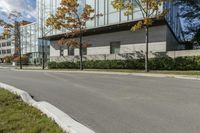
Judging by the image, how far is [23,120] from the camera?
20.5 feet

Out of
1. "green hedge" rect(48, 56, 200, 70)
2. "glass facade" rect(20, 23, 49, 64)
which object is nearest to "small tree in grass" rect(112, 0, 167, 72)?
"green hedge" rect(48, 56, 200, 70)

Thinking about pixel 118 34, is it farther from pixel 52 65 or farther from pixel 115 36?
pixel 52 65

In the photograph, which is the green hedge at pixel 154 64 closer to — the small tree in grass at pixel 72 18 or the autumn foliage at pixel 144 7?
the small tree in grass at pixel 72 18

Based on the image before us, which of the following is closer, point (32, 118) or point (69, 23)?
point (32, 118)

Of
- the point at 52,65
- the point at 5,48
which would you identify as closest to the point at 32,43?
the point at 52,65

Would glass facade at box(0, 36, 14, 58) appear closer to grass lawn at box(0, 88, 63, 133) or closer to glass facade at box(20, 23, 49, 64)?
glass facade at box(20, 23, 49, 64)

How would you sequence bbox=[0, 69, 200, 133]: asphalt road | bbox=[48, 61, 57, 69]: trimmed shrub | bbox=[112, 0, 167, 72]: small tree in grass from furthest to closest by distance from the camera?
bbox=[48, 61, 57, 69]: trimmed shrub
bbox=[112, 0, 167, 72]: small tree in grass
bbox=[0, 69, 200, 133]: asphalt road

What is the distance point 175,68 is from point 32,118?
20.9 meters

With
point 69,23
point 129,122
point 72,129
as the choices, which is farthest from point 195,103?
point 69,23

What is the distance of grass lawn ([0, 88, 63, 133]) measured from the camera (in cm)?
545

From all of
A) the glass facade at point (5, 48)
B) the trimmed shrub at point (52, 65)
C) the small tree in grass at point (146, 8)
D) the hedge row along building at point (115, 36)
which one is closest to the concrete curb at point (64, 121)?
the small tree in grass at point (146, 8)

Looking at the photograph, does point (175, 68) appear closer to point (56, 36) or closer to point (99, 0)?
point (99, 0)

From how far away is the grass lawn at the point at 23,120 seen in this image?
5.45m

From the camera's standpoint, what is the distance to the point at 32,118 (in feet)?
21.2
